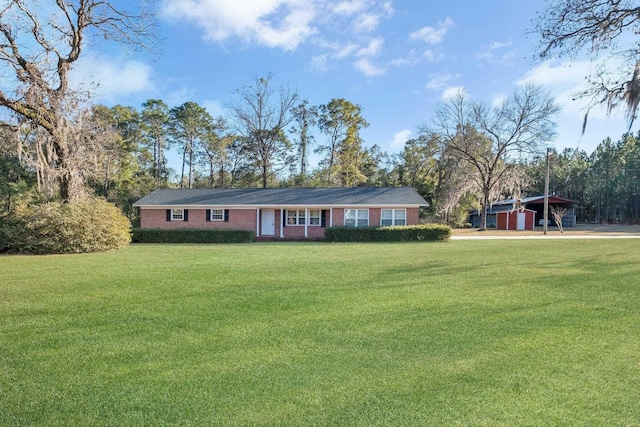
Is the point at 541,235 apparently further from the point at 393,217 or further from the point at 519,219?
the point at 519,219

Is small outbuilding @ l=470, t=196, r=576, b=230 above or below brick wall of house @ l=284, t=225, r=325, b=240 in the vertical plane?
above

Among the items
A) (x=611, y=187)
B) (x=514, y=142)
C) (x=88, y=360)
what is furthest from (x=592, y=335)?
(x=611, y=187)

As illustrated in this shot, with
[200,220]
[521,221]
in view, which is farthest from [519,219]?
[200,220]

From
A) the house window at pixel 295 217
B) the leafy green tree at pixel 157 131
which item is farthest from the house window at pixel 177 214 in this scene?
the leafy green tree at pixel 157 131

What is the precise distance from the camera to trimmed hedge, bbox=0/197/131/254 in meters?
14.1

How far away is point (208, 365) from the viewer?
343 cm

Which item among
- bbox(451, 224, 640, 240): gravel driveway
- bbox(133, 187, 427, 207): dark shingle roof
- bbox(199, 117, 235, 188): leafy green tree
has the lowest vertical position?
bbox(451, 224, 640, 240): gravel driveway

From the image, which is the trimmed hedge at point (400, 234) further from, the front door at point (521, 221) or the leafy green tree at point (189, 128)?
the leafy green tree at point (189, 128)

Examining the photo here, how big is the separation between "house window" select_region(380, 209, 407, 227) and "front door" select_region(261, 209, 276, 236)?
7078mm

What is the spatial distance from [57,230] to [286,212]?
12.5 meters

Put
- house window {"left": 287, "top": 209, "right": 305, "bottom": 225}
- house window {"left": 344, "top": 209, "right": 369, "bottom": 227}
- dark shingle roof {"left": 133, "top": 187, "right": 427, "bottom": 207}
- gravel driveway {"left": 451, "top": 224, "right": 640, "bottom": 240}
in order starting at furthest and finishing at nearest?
house window {"left": 287, "top": 209, "right": 305, "bottom": 225} < dark shingle roof {"left": 133, "top": 187, "right": 427, "bottom": 207} < house window {"left": 344, "top": 209, "right": 369, "bottom": 227} < gravel driveway {"left": 451, "top": 224, "right": 640, "bottom": 240}

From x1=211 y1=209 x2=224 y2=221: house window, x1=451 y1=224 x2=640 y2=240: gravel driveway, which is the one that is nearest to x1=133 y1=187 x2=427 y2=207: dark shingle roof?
x1=211 y1=209 x2=224 y2=221: house window

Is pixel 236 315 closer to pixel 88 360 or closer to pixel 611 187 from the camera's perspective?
pixel 88 360

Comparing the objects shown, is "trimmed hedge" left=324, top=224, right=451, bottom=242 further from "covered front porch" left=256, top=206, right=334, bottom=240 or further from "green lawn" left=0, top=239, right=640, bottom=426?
"green lawn" left=0, top=239, right=640, bottom=426
